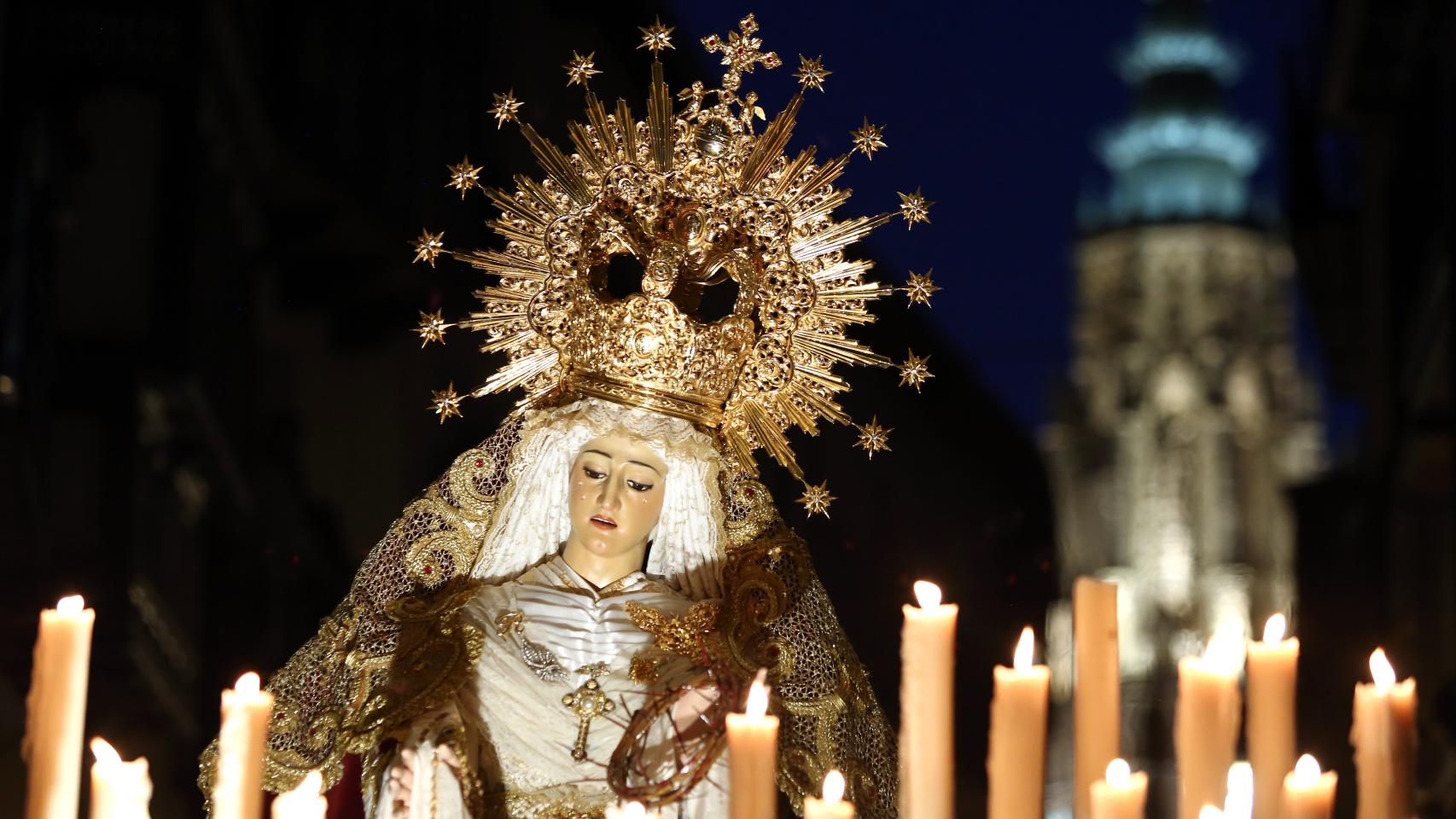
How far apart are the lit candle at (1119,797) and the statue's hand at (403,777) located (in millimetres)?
2048

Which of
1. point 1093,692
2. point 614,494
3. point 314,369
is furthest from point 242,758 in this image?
point 314,369

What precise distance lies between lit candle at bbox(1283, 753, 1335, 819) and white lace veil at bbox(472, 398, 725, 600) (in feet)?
8.27

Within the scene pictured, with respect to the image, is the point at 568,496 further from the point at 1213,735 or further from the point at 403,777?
the point at 1213,735

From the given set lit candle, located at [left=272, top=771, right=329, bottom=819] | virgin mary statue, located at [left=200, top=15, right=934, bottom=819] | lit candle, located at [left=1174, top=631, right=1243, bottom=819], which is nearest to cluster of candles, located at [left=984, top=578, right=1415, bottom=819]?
lit candle, located at [left=1174, top=631, right=1243, bottom=819]

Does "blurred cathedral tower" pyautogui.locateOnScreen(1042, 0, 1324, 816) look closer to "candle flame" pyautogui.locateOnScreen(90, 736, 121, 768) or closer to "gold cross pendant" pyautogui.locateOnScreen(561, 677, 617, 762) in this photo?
"gold cross pendant" pyautogui.locateOnScreen(561, 677, 617, 762)

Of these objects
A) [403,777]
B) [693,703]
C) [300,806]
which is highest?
[693,703]

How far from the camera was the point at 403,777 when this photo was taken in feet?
15.4

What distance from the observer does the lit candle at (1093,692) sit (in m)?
3.21

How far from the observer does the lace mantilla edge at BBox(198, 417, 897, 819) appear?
4.94 m

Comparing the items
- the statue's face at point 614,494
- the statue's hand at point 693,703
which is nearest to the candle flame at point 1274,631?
the statue's hand at point 693,703

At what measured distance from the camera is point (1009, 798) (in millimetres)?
3043

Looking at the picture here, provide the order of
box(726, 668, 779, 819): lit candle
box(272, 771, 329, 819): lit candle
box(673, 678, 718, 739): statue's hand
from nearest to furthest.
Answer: box(272, 771, 329, 819): lit candle → box(726, 668, 779, 819): lit candle → box(673, 678, 718, 739): statue's hand

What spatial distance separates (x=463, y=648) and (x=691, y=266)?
1.05 metres

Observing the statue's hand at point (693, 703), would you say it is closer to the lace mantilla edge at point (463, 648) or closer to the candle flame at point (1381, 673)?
the lace mantilla edge at point (463, 648)
